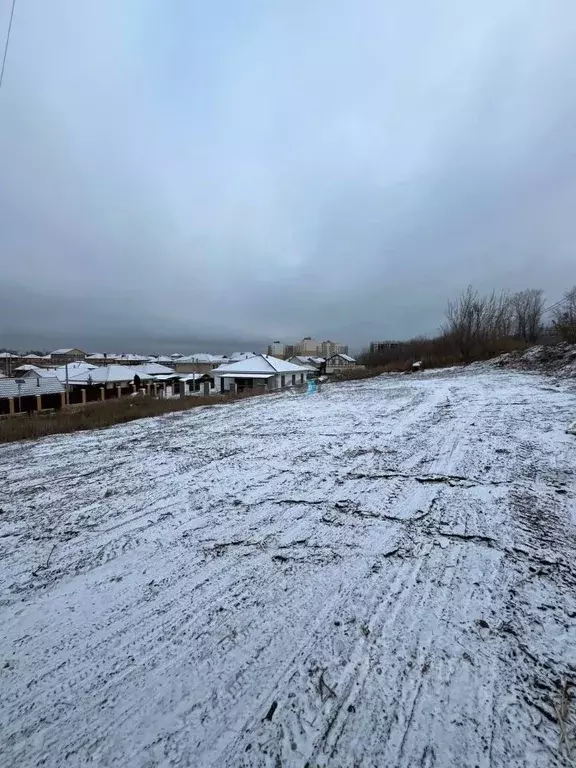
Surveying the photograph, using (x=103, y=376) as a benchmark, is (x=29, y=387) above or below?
below

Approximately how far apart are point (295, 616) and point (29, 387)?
3109 cm

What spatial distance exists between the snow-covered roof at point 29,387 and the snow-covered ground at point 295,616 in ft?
84.7

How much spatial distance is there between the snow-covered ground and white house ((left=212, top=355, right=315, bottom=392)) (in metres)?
26.6

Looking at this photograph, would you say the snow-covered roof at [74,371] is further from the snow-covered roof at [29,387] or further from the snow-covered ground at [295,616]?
the snow-covered ground at [295,616]

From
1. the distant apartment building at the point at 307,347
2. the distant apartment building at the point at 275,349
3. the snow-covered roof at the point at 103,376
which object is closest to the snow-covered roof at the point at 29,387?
the snow-covered roof at the point at 103,376

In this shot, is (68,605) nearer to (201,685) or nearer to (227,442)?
(201,685)

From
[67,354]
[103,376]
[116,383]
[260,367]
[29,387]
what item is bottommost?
[116,383]

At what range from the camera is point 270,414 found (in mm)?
7523

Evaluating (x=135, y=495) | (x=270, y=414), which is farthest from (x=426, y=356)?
(x=135, y=495)

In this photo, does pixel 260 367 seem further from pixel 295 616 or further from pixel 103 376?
pixel 295 616

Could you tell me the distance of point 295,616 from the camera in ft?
5.85

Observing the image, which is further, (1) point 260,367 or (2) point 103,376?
(2) point 103,376

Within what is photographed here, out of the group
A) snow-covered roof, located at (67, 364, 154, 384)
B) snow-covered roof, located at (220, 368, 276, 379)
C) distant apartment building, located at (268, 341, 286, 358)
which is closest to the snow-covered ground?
snow-covered roof, located at (220, 368, 276, 379)

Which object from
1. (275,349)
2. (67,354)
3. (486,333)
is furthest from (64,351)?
(486,333)
